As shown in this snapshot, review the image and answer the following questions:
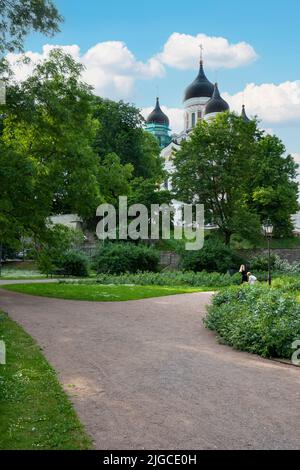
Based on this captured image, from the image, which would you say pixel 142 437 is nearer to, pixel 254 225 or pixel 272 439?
pixel 272 439

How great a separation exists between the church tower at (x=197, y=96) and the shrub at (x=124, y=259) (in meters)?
52.3

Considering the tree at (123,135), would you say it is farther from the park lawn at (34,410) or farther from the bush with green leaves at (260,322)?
the park lawn at (34,410)

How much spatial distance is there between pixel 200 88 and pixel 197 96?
57.3 inches

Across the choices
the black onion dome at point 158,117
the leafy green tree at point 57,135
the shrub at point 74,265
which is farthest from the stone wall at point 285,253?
the black onion dome at point 158,117

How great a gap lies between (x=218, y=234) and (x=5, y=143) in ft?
69.1

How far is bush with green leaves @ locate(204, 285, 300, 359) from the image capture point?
28.7 feet

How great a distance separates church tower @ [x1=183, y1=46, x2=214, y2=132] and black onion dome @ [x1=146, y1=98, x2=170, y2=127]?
38.4ft

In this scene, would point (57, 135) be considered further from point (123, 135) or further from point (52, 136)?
point (123, 135)

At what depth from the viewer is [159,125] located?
90.9 metres

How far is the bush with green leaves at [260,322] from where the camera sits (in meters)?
8.76

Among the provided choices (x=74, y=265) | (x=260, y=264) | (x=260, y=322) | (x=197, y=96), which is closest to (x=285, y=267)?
(x=260, y=264)

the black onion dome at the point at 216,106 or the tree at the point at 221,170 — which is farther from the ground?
the black onion dome at the point at 216,106

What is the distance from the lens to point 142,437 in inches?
185

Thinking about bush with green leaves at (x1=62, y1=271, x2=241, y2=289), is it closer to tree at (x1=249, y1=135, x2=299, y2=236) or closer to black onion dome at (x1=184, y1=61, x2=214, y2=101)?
tree at (x1=249, y1=135, x2=299, y2=236)
